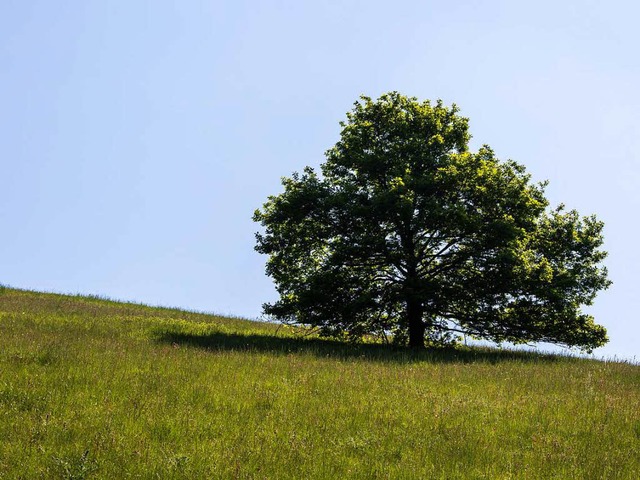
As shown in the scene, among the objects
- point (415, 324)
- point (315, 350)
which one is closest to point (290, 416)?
point (315, 350)

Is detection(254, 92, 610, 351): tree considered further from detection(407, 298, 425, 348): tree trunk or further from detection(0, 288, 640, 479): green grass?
detection(0, 288, 640, 479): green grass

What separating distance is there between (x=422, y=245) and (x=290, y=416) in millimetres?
14545

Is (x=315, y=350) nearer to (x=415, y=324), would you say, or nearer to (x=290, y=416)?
(x=415, y=324)

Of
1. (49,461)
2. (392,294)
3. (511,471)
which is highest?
(392,294)

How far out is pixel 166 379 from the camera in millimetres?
11688

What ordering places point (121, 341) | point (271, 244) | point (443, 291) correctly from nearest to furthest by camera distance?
point (121, 341)
point (443, 291)
point (271, 244)

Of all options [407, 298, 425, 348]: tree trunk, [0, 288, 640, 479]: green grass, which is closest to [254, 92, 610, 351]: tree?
[407, 298, 425, 348]: tree trunk

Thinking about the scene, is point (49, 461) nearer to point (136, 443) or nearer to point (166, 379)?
point (136, 443)

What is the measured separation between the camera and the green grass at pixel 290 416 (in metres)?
7.64

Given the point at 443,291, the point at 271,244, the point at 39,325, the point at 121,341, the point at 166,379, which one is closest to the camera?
the point at 166,379

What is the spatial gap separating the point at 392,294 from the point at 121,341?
35.1 feet

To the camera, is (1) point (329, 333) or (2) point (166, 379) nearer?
(2) point (166, 379)

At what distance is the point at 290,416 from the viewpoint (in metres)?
9.72

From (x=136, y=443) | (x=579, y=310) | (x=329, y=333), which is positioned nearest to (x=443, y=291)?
(x=329, y=333)
